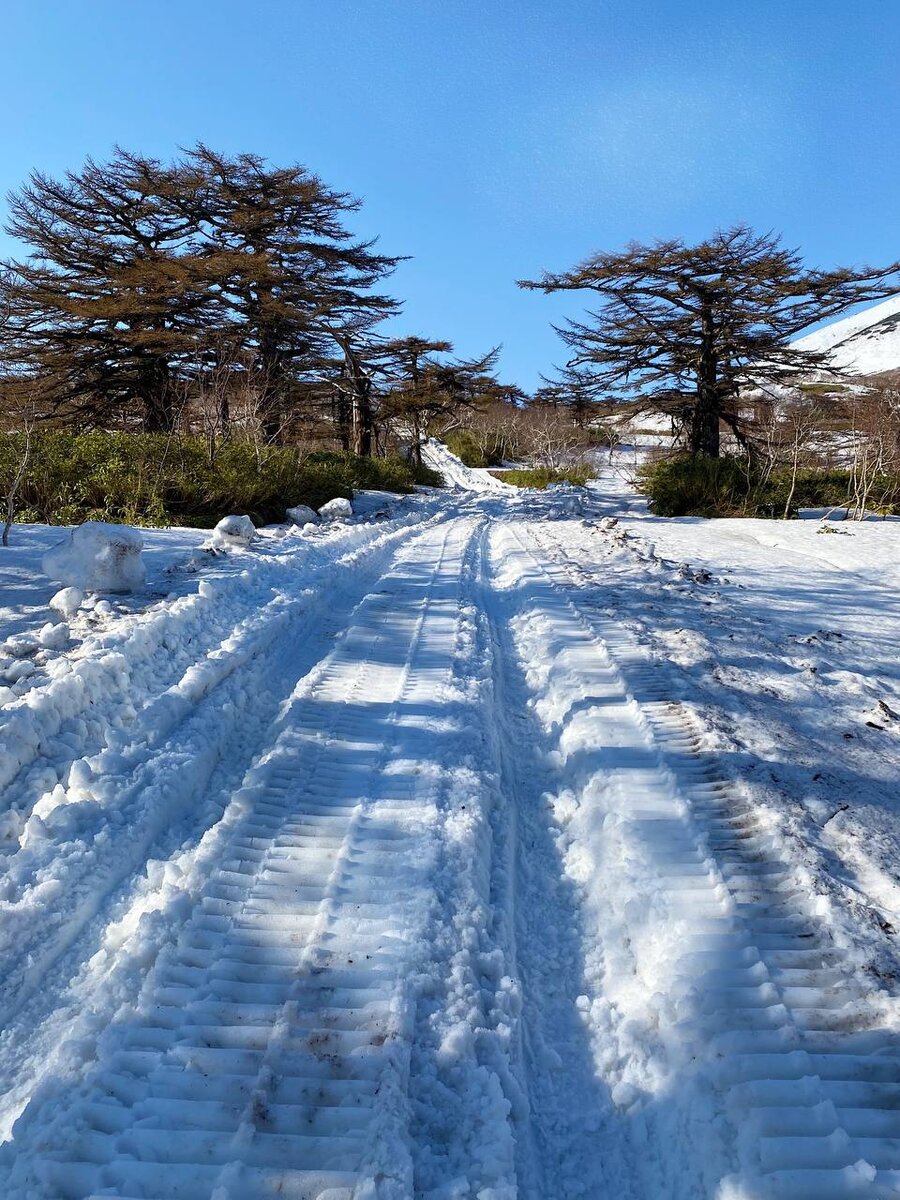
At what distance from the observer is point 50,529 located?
724 centimetres

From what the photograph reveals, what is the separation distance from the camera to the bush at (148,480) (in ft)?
28.7

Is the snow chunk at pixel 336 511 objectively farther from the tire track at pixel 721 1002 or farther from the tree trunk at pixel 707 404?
the tree trunk at pixel 707 404

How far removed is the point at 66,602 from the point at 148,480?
19.8ft

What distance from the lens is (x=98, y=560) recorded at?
17.3 ft

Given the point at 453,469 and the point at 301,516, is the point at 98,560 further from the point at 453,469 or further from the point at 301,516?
the point at 453,469

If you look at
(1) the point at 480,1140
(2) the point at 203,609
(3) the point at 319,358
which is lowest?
(1) the point at 480,1140

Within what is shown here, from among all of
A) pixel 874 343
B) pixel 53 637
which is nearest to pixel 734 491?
pixel 53 637

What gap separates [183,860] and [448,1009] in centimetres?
113

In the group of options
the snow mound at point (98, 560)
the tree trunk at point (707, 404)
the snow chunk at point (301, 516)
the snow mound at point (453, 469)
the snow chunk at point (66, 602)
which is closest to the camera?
the snow chunk at point (66, 602)

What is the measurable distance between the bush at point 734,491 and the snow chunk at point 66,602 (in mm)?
13323

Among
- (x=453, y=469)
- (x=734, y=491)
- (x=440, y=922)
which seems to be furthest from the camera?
(x=453, y=469)

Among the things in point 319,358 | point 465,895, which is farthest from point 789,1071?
point 319,358

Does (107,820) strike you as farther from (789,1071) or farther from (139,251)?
(139,251)

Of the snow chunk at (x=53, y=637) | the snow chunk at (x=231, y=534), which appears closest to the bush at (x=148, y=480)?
the snow chunk at (x=231, y=534)
